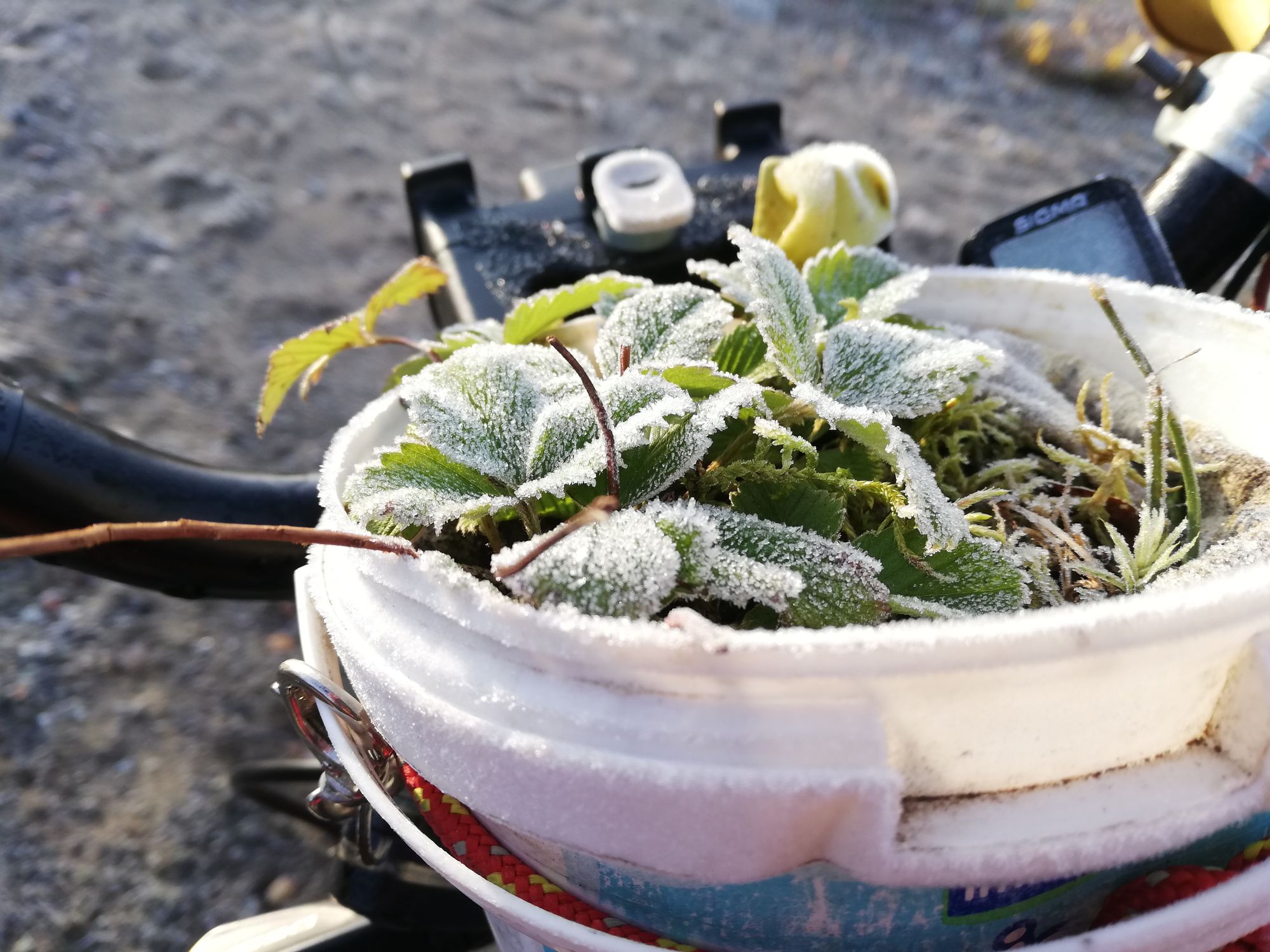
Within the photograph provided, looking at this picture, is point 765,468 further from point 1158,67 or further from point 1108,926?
point 1158,67

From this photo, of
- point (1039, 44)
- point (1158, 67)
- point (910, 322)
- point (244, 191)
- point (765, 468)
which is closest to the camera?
point (765, 468)

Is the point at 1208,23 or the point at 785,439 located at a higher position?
the point at 1208,23

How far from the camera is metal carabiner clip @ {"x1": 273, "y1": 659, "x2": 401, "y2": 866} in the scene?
17.1 inches

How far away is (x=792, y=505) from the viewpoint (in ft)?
1.29

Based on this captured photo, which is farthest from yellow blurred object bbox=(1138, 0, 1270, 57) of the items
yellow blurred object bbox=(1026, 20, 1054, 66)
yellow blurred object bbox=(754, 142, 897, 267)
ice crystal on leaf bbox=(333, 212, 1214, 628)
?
yellow blurred object bbox=(1026, 20, 1054, 66)

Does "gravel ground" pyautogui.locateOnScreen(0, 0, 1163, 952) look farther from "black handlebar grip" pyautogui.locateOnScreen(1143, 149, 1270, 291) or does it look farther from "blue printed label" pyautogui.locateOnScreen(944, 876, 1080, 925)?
"black handlebar grip" pyautogui.locateOnScreen(1143, 149, 1270, 291)

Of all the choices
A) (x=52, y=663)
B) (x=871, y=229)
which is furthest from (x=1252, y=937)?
(x=52, y=663)

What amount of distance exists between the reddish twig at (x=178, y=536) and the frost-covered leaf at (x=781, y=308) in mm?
174

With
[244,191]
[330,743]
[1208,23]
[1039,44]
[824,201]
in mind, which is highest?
[1208,23]

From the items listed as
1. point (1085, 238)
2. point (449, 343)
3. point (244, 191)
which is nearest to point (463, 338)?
point (449, 343)

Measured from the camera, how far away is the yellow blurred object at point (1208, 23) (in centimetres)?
71

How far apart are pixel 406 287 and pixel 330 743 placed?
248 millimetres

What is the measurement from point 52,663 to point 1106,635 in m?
1.27

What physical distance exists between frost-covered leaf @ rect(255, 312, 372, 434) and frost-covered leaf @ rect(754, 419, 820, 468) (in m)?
0.24
